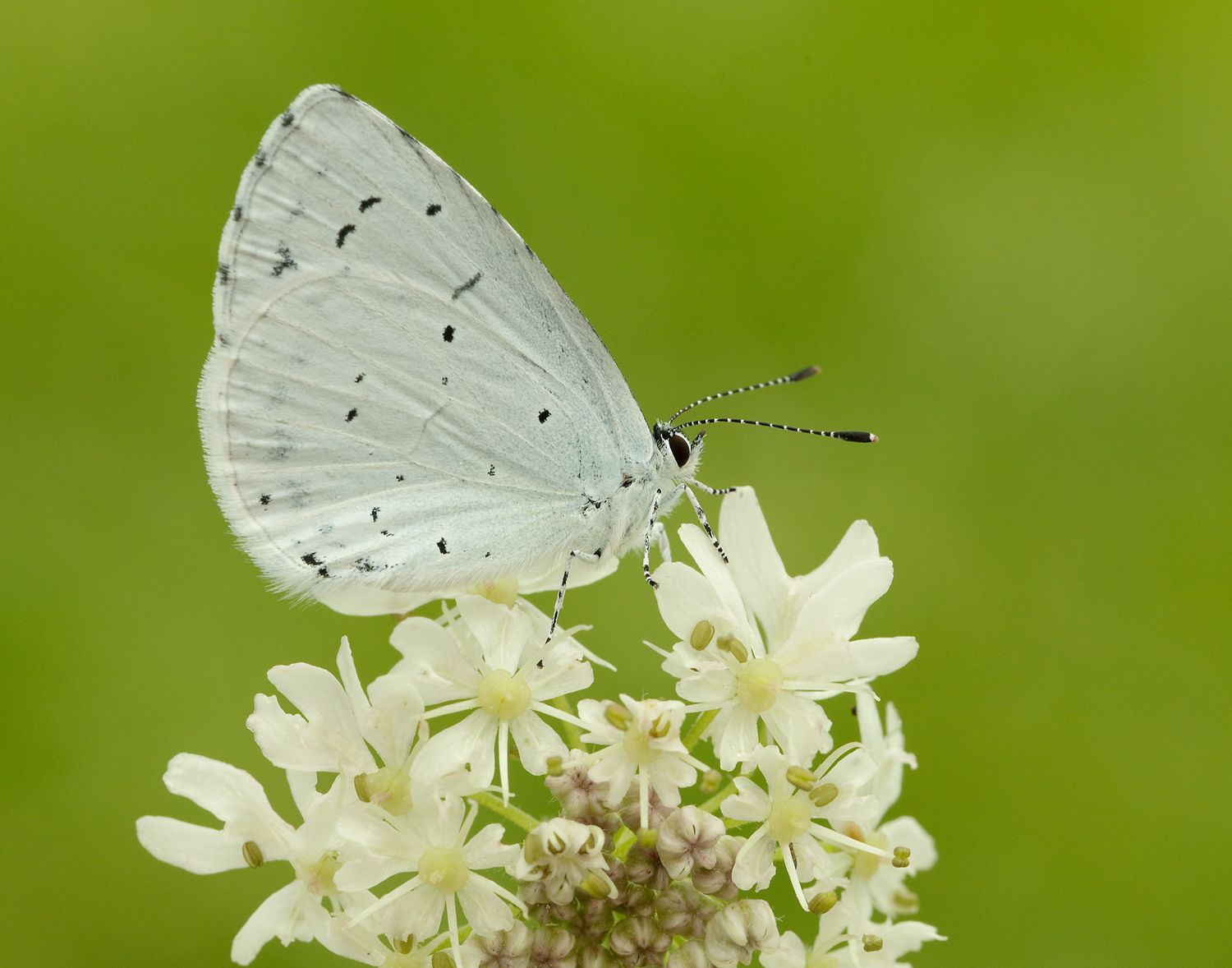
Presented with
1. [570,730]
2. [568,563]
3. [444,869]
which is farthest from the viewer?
[568,563]

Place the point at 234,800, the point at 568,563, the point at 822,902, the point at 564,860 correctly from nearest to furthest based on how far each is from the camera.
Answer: the point at 564,860
the point at 822,902
the point at 234,800
the point at 568,563

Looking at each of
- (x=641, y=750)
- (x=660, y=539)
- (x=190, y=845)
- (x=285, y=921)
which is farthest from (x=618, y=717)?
(x=190, y=845)

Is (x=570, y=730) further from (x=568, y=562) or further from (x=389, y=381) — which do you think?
(x=389, y=381)

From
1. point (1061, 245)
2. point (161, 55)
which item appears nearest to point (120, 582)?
point (161, 55)

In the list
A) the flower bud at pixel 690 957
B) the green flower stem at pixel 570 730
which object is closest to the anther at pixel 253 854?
the green flower stem at pixel 570 730

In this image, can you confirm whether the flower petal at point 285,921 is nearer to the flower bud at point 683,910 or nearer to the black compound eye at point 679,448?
the flower bud at point 683,910

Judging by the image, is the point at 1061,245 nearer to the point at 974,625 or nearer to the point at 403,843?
the point at 974,625

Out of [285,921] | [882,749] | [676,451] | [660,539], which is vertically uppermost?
[676,451]
